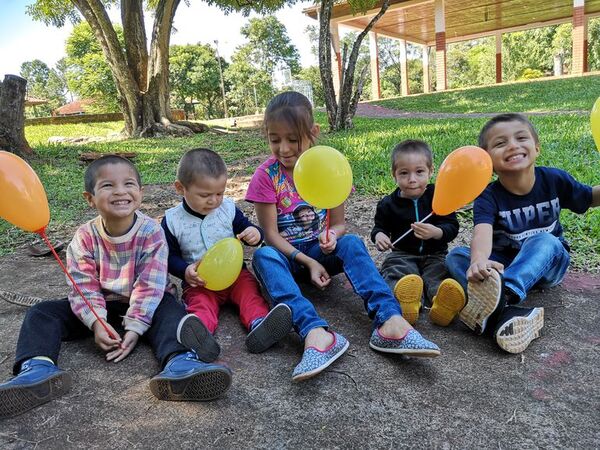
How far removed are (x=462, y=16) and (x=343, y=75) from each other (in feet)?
48.0

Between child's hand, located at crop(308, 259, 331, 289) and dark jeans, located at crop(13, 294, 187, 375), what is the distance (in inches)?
23.0

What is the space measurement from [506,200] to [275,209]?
3.57 feet

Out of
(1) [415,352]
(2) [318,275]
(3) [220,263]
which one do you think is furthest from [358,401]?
(3) [220,263]

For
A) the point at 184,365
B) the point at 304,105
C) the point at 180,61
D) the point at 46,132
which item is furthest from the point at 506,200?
the point at 180,61

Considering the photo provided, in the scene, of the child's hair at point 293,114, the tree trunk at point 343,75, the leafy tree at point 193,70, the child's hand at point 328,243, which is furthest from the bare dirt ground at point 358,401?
the leafy tree at point 193,70

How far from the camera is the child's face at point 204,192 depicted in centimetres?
207

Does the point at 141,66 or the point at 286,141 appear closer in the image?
the point at 286,141

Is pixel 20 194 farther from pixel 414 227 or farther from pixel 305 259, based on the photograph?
pixel 414 227

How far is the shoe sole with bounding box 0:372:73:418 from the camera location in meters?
1.48

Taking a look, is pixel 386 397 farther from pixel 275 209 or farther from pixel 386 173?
pixel 386 173

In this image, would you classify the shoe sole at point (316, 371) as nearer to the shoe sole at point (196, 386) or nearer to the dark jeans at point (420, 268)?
the shoe sole at point (196, 386)

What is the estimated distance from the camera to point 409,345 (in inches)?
64.2

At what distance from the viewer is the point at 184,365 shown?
160cm

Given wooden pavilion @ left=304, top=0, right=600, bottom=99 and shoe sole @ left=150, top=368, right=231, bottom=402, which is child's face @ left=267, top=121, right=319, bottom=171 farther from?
wooden pavilion @ left=304, top=0, right=600, bottom=99
